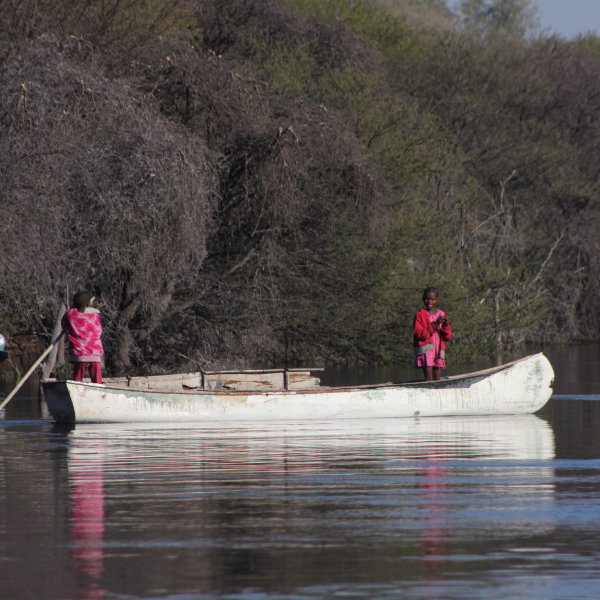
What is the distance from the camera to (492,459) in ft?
44.2

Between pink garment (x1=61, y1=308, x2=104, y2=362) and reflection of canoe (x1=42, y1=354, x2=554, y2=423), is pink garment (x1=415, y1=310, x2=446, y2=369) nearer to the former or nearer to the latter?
reflection of canoe (x1=42, y1=354, x2=554, y2=423)

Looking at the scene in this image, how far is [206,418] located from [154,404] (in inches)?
26.4

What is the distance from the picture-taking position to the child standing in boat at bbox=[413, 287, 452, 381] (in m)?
19.7

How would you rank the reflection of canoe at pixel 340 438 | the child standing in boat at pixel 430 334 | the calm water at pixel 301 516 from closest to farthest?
the calm water at pixel 301 516, the reflection of canoe at pixel 340 438, the child standing in boat at pixel 430 334

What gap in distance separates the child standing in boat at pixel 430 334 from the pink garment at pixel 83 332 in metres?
4.17

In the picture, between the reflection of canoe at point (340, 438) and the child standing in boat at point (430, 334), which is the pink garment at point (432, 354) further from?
the reflection of canoe at point (340, 438)

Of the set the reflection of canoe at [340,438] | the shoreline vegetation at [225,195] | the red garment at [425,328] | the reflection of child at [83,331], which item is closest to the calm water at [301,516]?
the reflection of canoe at [340,438]

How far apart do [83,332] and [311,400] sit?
300 centimetres

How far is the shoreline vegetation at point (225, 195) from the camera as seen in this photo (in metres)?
22.5

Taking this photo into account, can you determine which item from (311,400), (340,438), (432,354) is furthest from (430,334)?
(340,438)

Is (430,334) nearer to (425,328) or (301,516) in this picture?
(425,328)

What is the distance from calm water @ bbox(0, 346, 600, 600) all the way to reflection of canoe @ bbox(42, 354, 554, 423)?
5.78ft

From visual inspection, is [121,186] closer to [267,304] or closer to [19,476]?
[267,304]

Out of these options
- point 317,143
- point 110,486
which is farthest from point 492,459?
point 317,143
